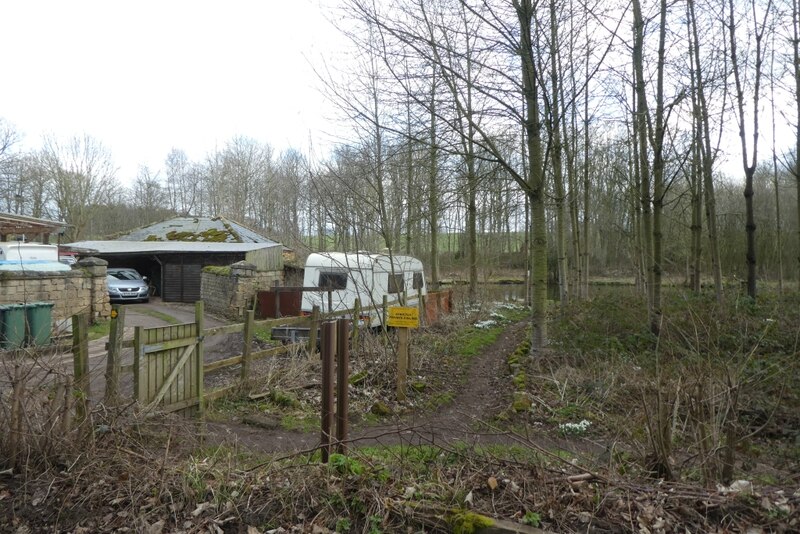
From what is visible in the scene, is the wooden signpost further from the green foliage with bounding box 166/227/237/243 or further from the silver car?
the green foliage with bounding box 166/227/237/243

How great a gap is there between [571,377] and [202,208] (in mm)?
51447

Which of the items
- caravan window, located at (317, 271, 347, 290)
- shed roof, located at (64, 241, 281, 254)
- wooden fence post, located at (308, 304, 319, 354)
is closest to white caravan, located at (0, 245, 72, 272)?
shed roof, located at (64, 241, 281, 254)

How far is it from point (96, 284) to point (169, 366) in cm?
1315

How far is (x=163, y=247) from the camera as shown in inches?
A: 1036

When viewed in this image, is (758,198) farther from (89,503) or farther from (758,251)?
(89,503)

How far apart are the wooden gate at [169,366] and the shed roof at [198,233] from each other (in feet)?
74.1

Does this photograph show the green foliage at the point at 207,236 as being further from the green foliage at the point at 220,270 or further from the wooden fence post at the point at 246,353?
the wooden fence post at the point at 246,353

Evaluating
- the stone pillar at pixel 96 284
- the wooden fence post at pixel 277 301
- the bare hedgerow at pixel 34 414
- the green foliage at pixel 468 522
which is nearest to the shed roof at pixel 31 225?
the stone pillar at pixel 96 284

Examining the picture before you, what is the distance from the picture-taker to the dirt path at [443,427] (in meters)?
4.62

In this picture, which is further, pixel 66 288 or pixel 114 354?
pixel 66 288

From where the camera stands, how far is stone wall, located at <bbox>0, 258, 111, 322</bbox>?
48.9 ft

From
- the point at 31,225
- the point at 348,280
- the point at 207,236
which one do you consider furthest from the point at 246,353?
the point at 207,236

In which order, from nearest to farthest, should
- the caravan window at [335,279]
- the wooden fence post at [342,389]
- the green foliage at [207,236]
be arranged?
the wooden fence post at [342,389], the caravan window at [335,279], the green foliage at [207,236]

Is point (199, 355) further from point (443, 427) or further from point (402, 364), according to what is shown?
point (443, 427)
